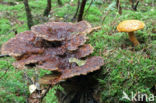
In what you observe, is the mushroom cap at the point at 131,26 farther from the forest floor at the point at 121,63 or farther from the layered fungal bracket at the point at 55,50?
the layered fungal bracket at the point at 55,50

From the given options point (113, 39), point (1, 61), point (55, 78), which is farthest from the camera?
point (1, 61)

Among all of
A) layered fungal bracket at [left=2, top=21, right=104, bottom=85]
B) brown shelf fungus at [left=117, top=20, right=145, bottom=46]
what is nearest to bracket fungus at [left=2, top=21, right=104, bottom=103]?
layered fungal bracket at [left=2, top=21, right=104, bottom=85]

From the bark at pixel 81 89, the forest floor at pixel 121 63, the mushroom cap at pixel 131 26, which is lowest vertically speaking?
the bark at pixel 81 89

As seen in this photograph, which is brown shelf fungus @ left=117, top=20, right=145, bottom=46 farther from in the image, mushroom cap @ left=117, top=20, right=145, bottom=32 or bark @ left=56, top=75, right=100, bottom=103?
bark @ left=56, top=75, right=100, bottom=103

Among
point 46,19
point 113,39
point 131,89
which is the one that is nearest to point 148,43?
point 113,39

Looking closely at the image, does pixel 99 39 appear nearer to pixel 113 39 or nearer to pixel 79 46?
pixel 113 39

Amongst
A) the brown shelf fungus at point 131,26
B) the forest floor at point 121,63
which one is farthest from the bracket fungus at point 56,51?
the brown shelf fungus at point 131,26

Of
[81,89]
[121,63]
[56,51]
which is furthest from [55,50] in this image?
[121,63]

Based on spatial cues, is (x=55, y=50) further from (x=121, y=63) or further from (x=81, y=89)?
(x=121, y=63)

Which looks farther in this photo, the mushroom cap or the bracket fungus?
the mushroom cap
